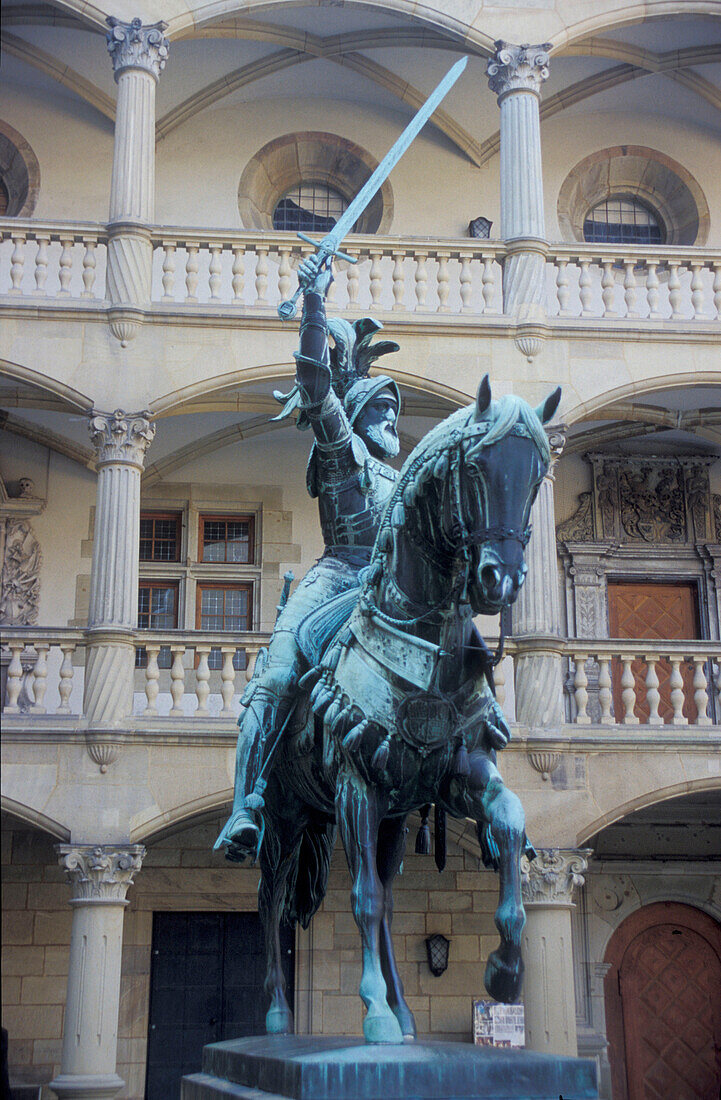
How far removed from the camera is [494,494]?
4016 mm

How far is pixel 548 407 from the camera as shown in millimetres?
4141

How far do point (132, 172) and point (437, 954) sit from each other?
8.31 metres

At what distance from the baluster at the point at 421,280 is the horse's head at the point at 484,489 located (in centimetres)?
932

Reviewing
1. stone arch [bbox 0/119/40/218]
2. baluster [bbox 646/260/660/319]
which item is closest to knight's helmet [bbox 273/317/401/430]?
baluster [bbox 646/260/660/319]

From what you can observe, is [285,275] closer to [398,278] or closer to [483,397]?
[398,278]

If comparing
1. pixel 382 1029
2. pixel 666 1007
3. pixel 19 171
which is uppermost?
pixel 19 171

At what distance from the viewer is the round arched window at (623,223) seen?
16.9 meters

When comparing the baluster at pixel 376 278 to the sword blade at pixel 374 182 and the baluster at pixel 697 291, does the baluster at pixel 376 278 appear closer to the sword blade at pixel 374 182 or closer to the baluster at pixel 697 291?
the baluster at pixel 697 291

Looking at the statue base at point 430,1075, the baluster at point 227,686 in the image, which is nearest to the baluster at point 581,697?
the baluster at point 227,686

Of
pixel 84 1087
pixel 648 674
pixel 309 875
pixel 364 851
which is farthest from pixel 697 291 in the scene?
pixel 364 851

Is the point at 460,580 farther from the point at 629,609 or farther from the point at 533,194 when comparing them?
the point at 629,609

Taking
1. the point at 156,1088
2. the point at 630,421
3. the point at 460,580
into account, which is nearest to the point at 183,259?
the point at 630,421

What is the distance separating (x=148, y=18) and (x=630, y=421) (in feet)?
22.1

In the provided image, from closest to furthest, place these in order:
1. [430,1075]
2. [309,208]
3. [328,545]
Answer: [430,1075]
[328,545]
[309,208]
